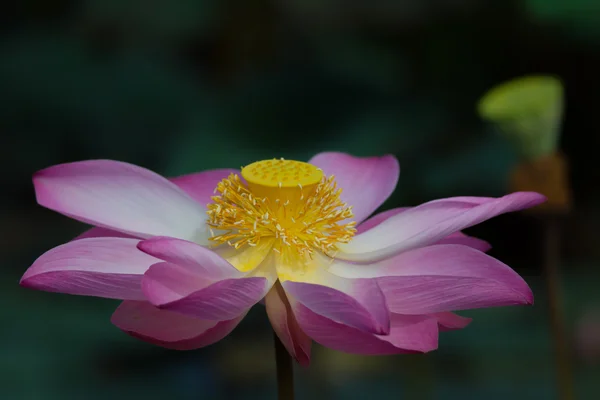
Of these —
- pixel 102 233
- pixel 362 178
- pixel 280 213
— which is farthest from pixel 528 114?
pixel 102 233

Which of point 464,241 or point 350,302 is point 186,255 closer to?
point 350,302

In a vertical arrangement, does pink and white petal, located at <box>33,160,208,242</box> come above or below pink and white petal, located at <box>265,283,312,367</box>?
above

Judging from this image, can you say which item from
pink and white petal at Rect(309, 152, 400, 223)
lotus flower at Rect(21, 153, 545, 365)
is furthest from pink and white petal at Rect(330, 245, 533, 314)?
pink and white petal at Rect(309, 152, 400, 223)

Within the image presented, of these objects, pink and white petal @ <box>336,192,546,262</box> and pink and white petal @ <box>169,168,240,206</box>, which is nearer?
pink and white petal @ <box>336,192,546,262</box>

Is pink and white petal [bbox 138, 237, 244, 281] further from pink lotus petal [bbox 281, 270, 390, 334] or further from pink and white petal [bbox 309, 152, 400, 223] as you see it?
pink and white petal [bbox 309, 152, 400, 223]

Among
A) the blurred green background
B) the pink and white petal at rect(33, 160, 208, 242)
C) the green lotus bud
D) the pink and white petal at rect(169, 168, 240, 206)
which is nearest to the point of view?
the pink and white petal at rect(33, 160, 208, 242)

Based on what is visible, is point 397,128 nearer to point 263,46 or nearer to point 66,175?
point 263,46

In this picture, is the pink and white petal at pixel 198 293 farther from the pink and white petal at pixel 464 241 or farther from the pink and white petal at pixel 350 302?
the pink and white petal at pixel 464 241
